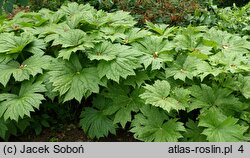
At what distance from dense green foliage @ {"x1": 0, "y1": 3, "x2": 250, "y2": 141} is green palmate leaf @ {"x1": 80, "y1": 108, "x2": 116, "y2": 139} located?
0.01 m

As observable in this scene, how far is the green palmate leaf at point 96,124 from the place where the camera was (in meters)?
3.60

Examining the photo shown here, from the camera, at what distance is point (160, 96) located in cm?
339

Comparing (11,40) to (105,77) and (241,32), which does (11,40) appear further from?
(241,32)

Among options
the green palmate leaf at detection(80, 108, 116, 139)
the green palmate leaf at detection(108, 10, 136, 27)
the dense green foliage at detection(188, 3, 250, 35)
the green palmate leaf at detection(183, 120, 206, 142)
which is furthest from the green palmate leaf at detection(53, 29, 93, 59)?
the dense green foliage at detection(188, 3, 250, 35)

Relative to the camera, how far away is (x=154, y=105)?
131 inches

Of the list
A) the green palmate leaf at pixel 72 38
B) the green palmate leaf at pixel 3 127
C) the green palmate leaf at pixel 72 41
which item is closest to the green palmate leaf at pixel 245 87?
the green palmate leaf at pixel 72 41

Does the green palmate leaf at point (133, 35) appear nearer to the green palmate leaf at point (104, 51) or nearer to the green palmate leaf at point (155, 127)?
the green palmate leaf at point (104, 51)

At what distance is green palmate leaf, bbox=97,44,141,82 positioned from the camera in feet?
11.4

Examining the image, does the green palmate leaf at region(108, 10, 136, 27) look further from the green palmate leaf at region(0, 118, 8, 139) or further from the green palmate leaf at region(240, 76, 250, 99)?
the green palmate leaf at region(0, 118, 8, 139)

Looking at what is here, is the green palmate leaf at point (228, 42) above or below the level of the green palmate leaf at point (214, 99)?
above

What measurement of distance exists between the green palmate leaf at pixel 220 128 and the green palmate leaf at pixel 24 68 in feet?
5.45

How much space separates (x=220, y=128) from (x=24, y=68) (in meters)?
2.01

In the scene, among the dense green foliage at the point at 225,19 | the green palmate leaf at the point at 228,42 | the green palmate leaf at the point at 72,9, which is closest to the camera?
the green palmate leaf at the point at 228,42

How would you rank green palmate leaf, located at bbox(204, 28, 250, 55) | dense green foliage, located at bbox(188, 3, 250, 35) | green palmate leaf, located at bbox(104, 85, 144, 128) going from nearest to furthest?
green palmate leaf, located at bbox(104, 85, 144, 128) < green palmate leaf, located at bbox(204, 28, 250, 55) < dense green foliage, located at bbox(188, 3, 250, 35)
